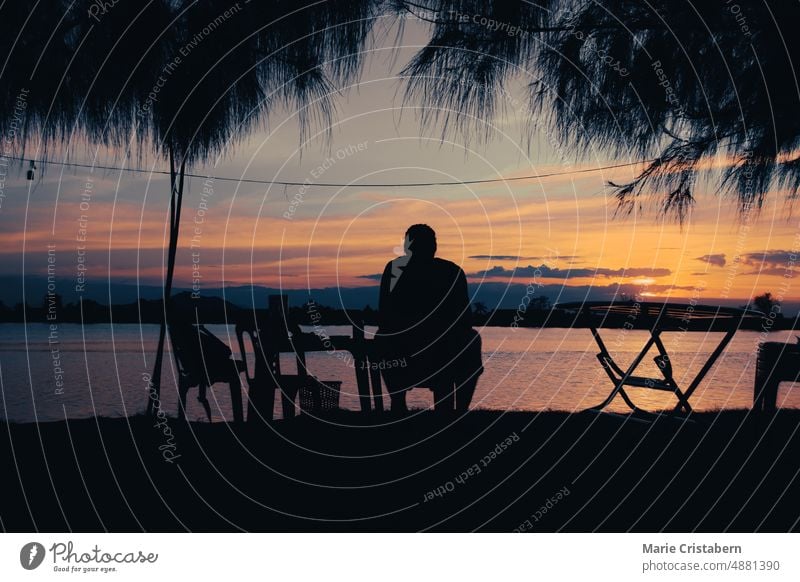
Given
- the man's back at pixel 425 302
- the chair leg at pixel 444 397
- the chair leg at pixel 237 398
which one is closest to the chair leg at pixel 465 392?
the chair leg at pixel 444 397

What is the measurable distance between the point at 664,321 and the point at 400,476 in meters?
2.14

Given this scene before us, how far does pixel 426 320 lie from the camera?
530 cm

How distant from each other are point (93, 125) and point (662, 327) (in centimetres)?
373

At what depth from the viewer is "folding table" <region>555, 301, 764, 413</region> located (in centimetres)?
507

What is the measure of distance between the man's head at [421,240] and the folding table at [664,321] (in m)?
0.94

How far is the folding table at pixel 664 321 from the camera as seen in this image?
5074 mm

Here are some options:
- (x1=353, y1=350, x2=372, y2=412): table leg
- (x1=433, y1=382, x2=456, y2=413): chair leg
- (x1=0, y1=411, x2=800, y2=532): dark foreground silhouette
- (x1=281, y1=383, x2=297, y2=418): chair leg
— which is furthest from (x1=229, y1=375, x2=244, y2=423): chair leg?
(x1=433, y1=382, x2=456, y2=413): chair leg

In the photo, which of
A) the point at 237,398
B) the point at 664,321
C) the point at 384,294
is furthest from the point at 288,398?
the point at 664,321

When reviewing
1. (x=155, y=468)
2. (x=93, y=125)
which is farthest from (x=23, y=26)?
(x=155, y=468)

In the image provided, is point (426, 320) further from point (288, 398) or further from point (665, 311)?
point (665, 311)

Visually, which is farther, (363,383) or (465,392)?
(363,383)

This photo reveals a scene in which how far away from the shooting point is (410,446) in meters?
5.04

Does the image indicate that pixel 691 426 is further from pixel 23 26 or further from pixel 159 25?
pixel 23 26

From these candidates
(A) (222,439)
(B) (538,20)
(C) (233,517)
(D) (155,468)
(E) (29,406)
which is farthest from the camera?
(E) (29,406)
